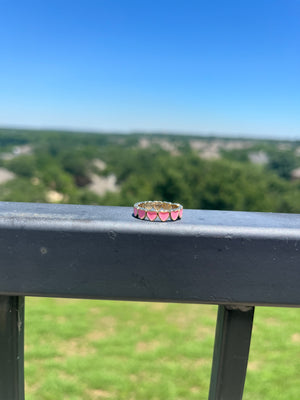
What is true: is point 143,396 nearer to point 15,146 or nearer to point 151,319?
point 151,319

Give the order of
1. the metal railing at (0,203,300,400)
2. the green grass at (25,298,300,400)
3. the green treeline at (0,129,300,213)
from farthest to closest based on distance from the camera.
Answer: the green treeline at (0,129,300,213) → the green grass at (25,298,300,400) → the metal railing at (0,203,300,400)

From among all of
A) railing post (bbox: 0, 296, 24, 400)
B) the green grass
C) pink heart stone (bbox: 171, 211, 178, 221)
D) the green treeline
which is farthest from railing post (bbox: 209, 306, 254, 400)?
the green treeline

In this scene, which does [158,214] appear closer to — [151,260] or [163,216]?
[163,216]

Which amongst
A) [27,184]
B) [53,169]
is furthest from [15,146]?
[27,184]

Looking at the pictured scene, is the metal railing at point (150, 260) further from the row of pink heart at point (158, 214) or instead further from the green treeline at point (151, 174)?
the green treeline at point (151, 174)

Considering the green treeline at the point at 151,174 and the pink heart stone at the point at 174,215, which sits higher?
the green treeline at the point at 151,174

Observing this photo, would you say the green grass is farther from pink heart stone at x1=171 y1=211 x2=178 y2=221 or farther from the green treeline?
the green treeline

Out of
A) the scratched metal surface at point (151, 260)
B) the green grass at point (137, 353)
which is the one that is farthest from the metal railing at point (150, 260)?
the green grass at point (137, 353)

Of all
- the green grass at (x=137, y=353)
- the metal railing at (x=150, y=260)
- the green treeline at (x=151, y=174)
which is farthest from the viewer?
the green treeline at (x=151, y=174)
